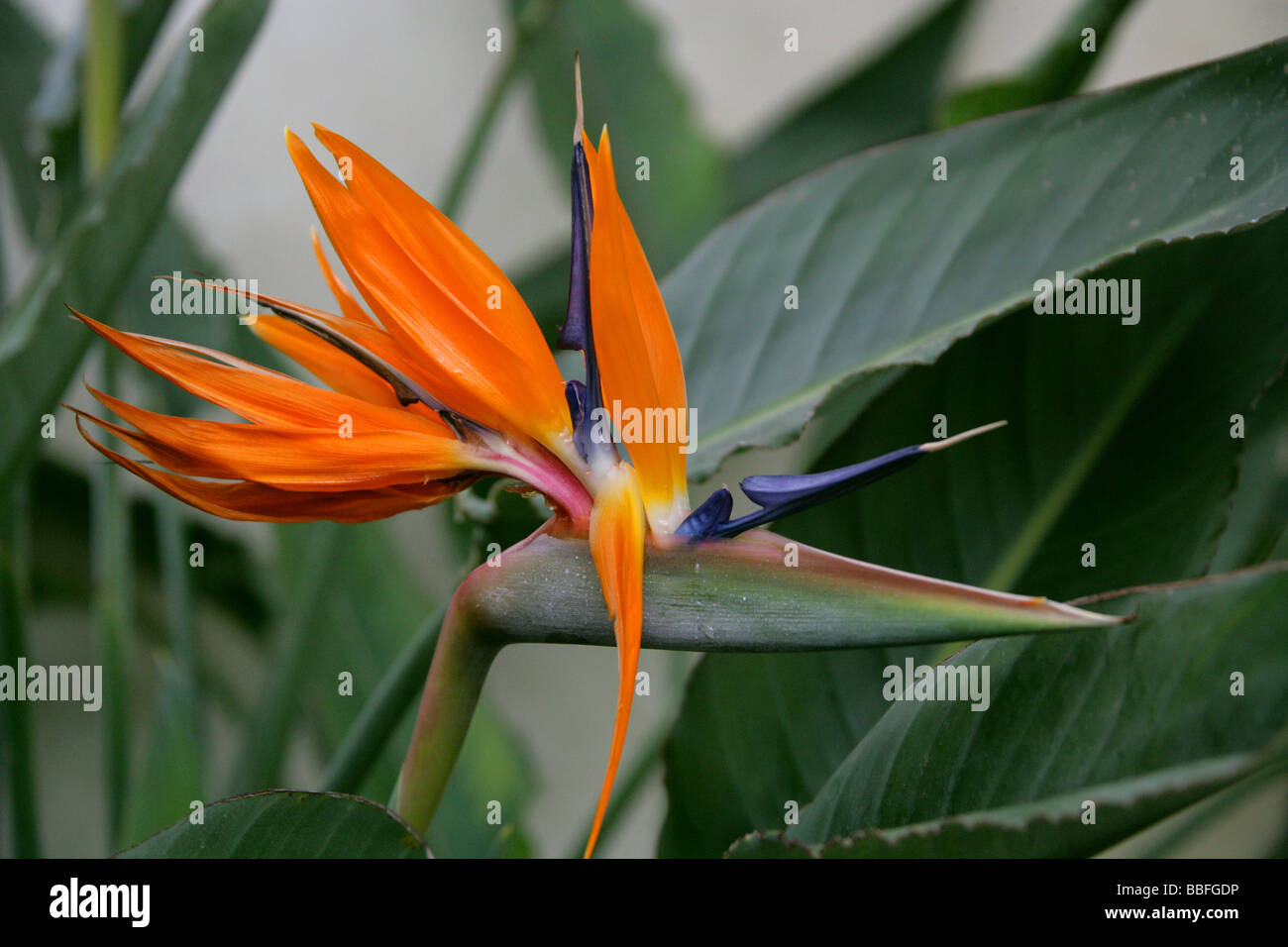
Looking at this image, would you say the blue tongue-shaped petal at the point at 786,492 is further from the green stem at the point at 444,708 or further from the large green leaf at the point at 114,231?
the large green leaf at the point at 114,231

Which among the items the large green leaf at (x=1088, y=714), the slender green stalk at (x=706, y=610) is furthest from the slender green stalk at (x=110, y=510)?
the large green leaf at (x=1088, y=714)

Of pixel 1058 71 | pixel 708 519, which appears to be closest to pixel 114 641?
pixel 708 519

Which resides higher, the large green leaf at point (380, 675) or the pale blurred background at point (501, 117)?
the pale blurred background at point (501, 117)

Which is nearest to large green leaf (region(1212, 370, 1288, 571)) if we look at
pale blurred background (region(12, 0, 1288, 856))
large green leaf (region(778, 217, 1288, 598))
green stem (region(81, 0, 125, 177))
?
large green leaf (region(778, 217, 1288, 598))

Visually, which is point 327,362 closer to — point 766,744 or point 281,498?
point 281,498

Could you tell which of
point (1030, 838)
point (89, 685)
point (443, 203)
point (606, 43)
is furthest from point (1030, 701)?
point (89, 685)

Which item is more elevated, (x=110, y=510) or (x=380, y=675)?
(x=110, y=510)
